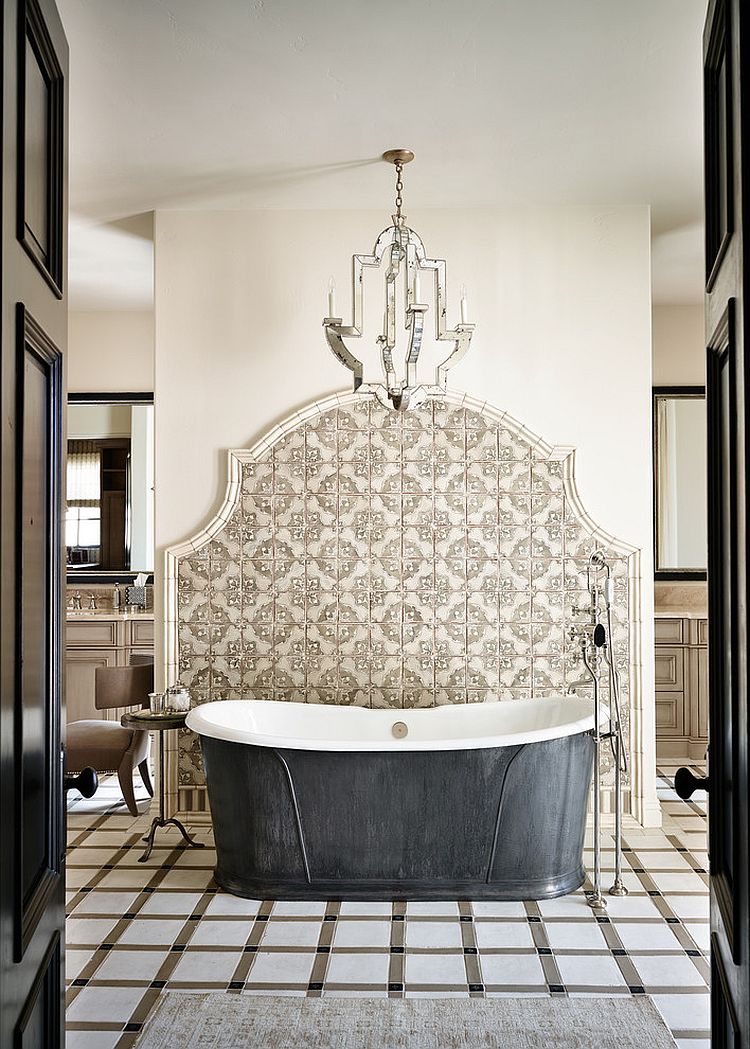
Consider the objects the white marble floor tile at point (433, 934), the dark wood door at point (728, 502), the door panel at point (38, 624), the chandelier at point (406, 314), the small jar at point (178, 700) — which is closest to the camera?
the dark wood door at point (728, 502)

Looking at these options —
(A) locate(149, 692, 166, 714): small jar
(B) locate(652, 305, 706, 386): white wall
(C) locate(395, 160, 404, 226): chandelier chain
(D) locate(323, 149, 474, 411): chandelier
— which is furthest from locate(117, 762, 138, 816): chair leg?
(B) locate(652, 305, 706, 386): white wall

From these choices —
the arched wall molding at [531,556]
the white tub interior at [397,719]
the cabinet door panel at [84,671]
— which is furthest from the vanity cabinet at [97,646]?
the white tub interior at [397,719]

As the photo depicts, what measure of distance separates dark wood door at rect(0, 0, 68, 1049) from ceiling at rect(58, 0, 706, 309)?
4.93 feet

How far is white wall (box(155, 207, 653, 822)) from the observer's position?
4852mm

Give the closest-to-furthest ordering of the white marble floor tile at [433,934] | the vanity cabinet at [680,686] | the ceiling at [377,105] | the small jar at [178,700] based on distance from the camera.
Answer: the ceiling at [377,105]
the white marble floor tile at [433,934]
the small jar at [178,700]
the vanity cabinet at [680,686]

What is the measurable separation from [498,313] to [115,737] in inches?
115

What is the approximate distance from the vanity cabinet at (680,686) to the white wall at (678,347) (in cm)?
167

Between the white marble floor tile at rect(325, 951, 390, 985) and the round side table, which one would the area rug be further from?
the round side table

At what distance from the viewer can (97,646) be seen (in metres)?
6.22

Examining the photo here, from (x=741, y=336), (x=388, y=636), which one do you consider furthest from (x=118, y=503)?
(x=741, y=336)

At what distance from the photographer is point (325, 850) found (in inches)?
150

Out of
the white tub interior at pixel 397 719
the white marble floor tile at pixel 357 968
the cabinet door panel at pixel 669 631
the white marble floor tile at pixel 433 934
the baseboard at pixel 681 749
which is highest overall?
the cabinet door panel at pixel 669 631

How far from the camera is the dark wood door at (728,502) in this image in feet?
4.37

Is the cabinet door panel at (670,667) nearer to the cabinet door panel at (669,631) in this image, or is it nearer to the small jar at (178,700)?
the cabinet door panel at (669,631)
